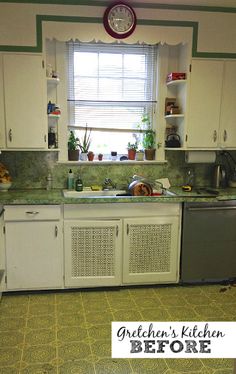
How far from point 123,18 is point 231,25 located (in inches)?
42.6

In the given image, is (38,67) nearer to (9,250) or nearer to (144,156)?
(144,156)

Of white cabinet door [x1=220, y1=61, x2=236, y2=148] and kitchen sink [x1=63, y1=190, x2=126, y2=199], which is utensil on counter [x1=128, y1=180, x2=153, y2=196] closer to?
kitchen sink [x1=63, y1=190, x2=126, y2=199]

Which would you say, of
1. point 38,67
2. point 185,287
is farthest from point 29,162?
point 185,287

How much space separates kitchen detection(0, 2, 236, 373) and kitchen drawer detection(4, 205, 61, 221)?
0.11 feet

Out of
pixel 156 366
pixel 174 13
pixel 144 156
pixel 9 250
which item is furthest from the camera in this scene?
pixel 144 156

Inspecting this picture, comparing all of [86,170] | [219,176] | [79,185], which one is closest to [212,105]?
[219,176]

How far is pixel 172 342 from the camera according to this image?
221 cm

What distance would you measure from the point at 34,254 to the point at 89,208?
0.65 m

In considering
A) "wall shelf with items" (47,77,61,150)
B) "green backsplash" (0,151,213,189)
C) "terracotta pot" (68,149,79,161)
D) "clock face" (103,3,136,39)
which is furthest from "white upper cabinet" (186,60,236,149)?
"wall shelf with items" (47,77,61,150)

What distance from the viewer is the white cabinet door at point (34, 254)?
10.4 feet

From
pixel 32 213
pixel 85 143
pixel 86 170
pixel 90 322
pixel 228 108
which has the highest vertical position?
pixel 228 108

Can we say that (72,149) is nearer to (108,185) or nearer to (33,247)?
(108,185)

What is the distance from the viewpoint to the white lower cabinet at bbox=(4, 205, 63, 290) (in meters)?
3.15

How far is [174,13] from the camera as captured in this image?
3.41 metres
